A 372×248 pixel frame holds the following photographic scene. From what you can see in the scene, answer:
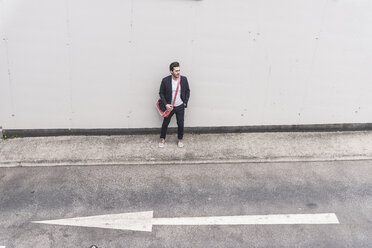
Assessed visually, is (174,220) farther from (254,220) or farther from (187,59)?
(187,59)

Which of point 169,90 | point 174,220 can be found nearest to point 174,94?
point 169,90

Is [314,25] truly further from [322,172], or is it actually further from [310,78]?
[322,172]

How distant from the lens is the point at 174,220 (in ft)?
23.1

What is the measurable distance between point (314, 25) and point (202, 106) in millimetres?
2939

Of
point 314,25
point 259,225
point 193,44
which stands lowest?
point 259,225

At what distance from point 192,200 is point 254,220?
1.18m

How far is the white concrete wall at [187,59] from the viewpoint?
823 cm

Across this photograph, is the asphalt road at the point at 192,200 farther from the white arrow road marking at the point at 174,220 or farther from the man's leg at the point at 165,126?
the man's leg at the point at 165,126

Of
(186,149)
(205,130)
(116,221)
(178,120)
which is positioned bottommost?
(116,221)

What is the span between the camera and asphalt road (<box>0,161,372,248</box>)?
21.7 feet

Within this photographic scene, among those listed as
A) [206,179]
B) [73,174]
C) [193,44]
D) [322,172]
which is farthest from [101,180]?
[322,172]

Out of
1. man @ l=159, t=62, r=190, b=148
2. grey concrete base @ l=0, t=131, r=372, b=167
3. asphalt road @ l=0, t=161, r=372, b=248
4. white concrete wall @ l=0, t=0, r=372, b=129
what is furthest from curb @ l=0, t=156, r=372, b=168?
white concrete wall @ l=0, t=0, r=372, b=129

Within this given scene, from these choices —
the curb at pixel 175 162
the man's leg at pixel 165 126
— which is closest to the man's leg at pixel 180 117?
the man's leg at pixel 165 126

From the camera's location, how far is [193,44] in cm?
856
